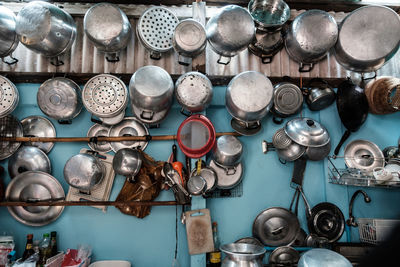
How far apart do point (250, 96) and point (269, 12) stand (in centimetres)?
84

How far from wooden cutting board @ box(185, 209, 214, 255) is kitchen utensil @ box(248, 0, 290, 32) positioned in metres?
1.67

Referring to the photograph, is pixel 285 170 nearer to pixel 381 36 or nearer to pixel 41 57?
pixel 381 36

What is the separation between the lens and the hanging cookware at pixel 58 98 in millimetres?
2213

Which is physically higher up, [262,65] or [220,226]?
[262,65]

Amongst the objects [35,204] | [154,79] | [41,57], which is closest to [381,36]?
[154,79]

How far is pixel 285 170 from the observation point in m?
2.47

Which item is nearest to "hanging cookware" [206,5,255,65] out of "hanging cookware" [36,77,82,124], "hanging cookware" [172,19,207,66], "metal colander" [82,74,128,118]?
"hanging cookware" [172,19,207,66]

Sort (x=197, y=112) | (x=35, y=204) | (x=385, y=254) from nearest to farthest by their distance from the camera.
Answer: (x=385, y=254) → (x=35, y=204) → (x=197, y=112)

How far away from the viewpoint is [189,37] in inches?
84.5

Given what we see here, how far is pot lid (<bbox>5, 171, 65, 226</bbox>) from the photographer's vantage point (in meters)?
2.21

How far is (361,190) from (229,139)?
1256mm

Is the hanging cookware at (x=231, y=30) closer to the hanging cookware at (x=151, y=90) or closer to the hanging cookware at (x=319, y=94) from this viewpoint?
the hanging cookware at (x=151, y=90)

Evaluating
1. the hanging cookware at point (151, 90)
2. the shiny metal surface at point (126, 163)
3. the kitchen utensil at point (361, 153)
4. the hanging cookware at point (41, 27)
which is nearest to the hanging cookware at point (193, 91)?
the hanging cookware at point (151, 90)

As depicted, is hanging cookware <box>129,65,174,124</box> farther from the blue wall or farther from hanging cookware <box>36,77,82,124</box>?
hanging cookware <box>36,77,82,124</box>
